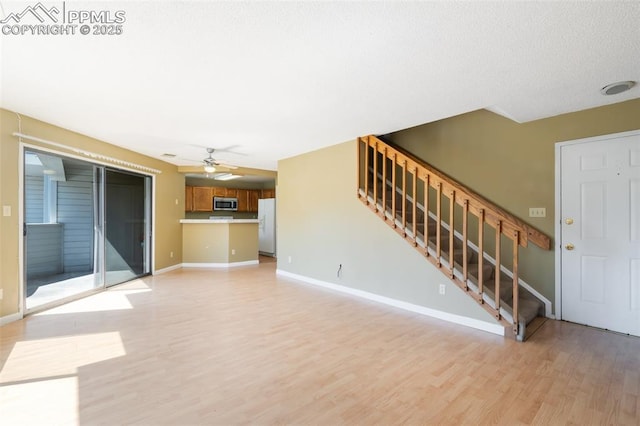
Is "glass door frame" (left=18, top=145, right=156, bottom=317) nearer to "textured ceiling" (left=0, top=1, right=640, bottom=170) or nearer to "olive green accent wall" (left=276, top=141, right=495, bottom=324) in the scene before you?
"textured ceiling" (left=0, top=1, right=640, bottom=170)

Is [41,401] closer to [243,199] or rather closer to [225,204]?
[225,204]

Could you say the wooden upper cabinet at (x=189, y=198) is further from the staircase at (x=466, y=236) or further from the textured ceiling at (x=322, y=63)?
the staircase at (x=466, y=236)

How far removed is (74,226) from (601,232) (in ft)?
22.5

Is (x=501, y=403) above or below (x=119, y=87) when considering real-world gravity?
below

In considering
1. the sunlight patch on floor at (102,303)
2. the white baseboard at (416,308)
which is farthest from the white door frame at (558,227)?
the sunlight patch on floor at (102,303)

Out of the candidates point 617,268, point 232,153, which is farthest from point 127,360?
point 617,268

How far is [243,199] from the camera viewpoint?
8.89 metres

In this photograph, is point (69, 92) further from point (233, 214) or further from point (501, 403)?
point (233, 214)

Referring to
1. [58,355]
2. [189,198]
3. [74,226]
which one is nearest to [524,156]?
[58,355]

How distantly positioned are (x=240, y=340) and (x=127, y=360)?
35.4 inches

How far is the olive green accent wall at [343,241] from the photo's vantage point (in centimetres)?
353

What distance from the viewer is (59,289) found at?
4.09 m

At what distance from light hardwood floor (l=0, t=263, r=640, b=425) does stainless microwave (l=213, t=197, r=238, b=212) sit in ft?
16.2

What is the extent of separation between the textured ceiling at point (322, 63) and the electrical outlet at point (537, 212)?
1.07 m
